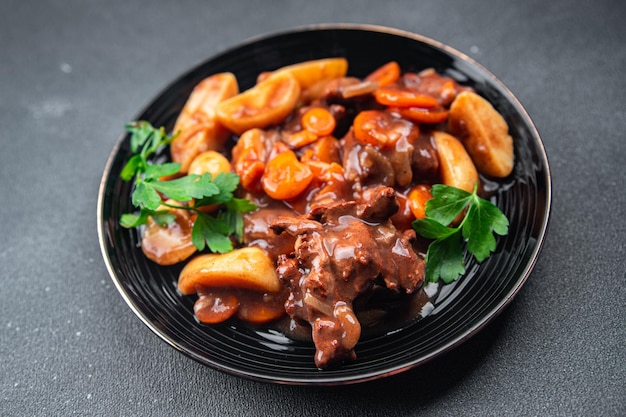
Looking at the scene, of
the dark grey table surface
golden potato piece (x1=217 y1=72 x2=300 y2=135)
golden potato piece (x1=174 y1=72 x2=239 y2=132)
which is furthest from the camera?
golden potato piece (x1=174 y1=72 x2=239 y2=132)

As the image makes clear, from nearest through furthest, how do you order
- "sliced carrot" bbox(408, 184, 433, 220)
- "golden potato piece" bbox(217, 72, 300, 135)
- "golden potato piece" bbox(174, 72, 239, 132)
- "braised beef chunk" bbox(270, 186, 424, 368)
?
"braised beef chunk" bbox(270, 186, 424, 368) < "sliced carrot" bbox(408, 184, 433, 220) < "golden potato piece" bbox(217, 72, 300, 135) < "golden potato piece" bbox(174, 72, 239, 132)

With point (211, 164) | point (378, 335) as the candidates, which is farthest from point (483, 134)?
point (211, 164)

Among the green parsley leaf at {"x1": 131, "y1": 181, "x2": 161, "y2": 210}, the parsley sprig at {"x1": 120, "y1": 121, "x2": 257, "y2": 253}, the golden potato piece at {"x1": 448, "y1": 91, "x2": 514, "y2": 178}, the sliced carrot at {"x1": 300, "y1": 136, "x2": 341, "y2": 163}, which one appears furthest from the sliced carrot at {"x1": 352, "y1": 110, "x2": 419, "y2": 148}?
the green parsley leaf at {"x1": 131, "y1": 181, "x2": 161, "y2": 210}

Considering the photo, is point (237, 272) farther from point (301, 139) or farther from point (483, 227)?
point (483, 227)

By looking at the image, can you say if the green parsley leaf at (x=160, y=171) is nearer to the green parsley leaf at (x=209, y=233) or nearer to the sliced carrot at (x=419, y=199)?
the green parsley leaf at (x=209, y=233)

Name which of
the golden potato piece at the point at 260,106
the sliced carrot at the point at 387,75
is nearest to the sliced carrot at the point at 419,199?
the sliced carrot at the point at 387,75

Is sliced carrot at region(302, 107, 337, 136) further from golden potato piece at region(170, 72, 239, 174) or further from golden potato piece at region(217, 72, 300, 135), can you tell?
golden potato piece at region(170, 72, 239, 174)

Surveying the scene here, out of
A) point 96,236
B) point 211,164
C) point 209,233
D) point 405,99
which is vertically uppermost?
point 405,99
